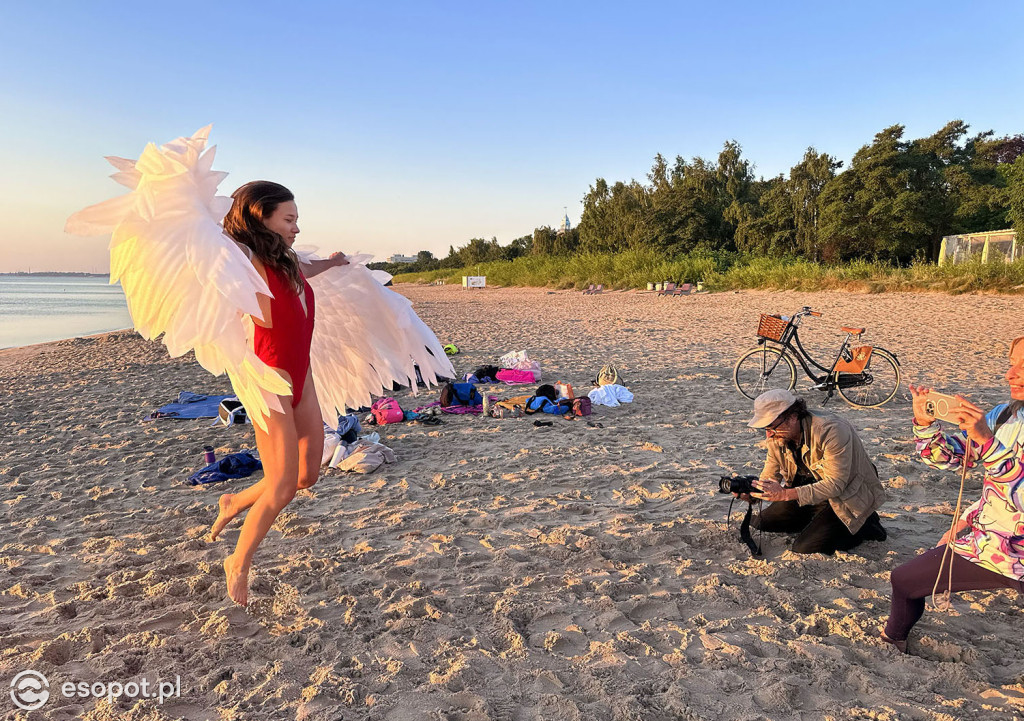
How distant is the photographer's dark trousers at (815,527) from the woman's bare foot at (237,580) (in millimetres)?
2963

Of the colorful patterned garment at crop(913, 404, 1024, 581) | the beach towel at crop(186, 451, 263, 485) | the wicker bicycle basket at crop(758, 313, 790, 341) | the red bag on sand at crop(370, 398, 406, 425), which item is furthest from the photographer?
the wicker bicycle basket at crop(758, 313, 790, 341)

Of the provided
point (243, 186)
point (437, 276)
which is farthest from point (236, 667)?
point (437, 276)

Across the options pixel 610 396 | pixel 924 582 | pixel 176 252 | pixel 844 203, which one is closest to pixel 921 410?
pixel 924 582

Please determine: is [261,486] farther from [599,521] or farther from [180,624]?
[599,521]

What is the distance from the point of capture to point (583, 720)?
2.29 metres

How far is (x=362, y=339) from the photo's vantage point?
3.77 meters

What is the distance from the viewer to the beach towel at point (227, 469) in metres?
5.19

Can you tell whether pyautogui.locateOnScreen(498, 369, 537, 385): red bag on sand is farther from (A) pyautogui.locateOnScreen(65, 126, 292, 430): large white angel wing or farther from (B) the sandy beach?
(A) pyautogui.locateOnScreen(65, 126, 292, 430): large white angel wing

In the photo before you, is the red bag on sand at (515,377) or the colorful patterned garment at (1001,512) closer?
the colorful patterned garment at (1001,512)

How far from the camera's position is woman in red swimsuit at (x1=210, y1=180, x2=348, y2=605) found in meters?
2.74

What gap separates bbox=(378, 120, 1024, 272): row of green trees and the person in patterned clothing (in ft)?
67.7

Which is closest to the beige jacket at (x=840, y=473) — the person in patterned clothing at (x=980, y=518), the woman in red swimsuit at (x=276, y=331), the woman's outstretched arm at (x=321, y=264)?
the person in patterned clothing at (x=980, y=518)

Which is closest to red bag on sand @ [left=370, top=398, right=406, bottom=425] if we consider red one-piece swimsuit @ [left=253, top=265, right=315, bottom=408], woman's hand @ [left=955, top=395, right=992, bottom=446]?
red one-piece swimsuit @ [left=253, top=265, right=315, bottom=408]

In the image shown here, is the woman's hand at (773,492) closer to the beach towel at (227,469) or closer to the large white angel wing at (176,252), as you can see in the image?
the large white angel wing at (176,252)
